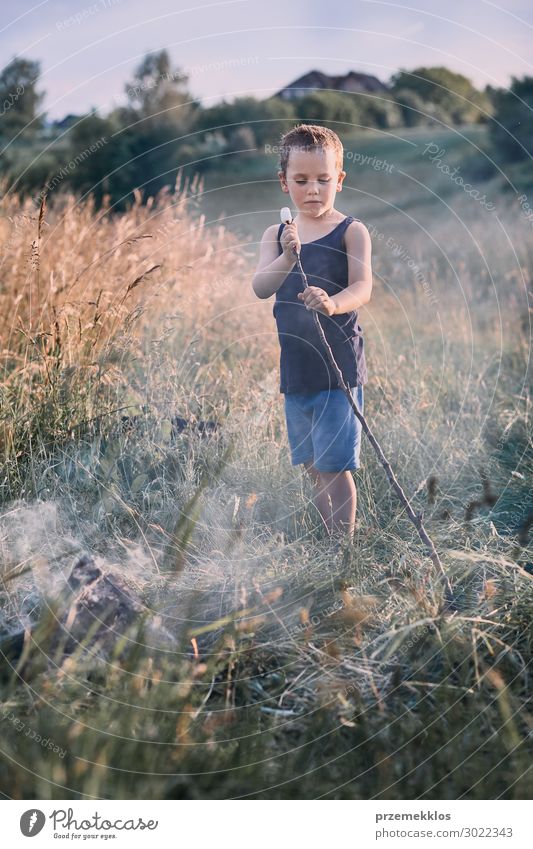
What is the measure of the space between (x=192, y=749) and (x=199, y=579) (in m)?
0.83

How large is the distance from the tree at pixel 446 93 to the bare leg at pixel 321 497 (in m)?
5.79

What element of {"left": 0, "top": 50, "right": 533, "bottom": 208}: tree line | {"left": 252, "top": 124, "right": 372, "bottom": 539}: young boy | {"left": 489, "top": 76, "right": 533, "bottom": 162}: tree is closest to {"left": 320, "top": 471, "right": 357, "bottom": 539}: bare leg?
{"left": 252, "top": 124, "right": 372, "bottom": 539}: young boy

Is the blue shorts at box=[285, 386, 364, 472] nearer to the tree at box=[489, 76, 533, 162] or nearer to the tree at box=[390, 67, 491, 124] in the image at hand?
the tree at box=[390, 67, 491, 124]

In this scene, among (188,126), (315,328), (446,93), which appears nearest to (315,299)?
(315,328)

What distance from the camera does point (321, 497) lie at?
122 inches

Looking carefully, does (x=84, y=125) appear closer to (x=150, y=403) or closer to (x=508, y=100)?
(x=508, y=100)

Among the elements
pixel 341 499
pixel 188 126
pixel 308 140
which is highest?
pixel 188 126

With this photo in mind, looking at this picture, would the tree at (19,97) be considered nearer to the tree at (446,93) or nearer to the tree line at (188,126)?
the tree line at (188,126)

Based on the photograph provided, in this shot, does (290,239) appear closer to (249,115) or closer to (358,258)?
(358,258)

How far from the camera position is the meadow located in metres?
2.00

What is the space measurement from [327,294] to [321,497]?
79 cm

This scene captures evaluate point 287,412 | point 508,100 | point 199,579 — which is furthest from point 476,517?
point 508,100

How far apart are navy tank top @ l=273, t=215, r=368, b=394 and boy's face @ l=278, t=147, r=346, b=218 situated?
97mm
